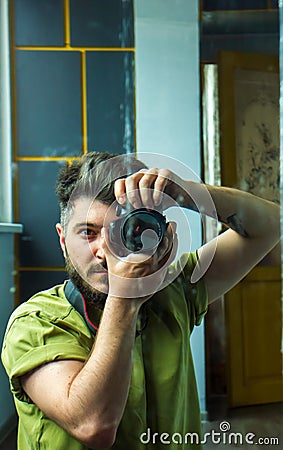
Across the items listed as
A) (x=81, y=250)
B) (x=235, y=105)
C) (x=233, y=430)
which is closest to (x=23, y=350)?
(x=81, y=250)

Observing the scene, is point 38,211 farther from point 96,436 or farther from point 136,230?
point 96,436

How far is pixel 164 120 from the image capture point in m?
0.56

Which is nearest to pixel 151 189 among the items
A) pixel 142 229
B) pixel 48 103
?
pixel 142 229

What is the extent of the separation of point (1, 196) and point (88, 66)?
0.55ft

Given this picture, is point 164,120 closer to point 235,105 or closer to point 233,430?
point 235,105

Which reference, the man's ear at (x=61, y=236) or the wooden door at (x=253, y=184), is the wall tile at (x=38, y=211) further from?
the wooden door at (x=253, y=184)

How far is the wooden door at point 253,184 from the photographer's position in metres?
0.54

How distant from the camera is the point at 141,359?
495 mm

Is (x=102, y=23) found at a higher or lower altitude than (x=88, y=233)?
higher

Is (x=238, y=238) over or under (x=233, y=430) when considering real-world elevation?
over

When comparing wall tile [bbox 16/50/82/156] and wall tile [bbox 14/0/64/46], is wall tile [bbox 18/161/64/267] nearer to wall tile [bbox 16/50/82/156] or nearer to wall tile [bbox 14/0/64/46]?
wall tile [bbox 16/50/82/156]

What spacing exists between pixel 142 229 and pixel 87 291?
3.1 inches

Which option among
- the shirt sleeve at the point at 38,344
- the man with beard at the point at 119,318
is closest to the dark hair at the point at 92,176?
the man with beard at the point at 119,318

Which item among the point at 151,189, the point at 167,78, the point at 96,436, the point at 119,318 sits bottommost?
the point at 96,436
